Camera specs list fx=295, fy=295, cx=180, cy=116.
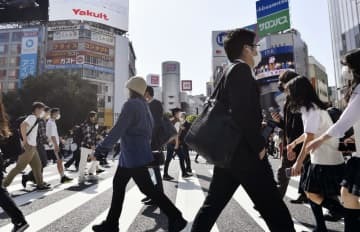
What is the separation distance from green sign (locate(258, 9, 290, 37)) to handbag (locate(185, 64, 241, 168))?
1274 inches

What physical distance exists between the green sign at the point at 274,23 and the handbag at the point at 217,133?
32.3 metres

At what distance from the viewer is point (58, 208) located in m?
4.04

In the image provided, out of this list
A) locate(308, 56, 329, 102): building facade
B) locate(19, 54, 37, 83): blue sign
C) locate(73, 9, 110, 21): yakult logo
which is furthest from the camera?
locate(308, 56, 329, 102): building facade

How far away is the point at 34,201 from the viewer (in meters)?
4.52

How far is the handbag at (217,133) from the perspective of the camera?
5.72 feet

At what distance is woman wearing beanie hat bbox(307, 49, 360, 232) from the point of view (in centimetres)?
178

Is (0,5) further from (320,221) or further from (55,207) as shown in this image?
(320,221)

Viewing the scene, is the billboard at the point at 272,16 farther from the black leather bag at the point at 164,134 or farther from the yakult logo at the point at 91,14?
the yakult logo at the point at 91,14

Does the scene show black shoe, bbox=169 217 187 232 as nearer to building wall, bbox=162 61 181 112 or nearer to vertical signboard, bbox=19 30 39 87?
vertical signboard, bbox=19 30 39 87

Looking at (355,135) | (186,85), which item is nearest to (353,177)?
(355,135)

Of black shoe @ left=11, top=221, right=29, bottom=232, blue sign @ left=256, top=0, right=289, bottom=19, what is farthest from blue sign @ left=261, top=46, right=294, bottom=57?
black shoe @ left=11, top=221, right=29, bottom=232

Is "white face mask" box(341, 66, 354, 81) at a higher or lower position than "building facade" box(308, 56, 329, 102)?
lower

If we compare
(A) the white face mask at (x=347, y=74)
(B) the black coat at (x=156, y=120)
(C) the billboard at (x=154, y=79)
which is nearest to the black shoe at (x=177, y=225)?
(B) the black coat at (x=156, y=120)

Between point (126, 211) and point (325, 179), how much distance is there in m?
2.48
